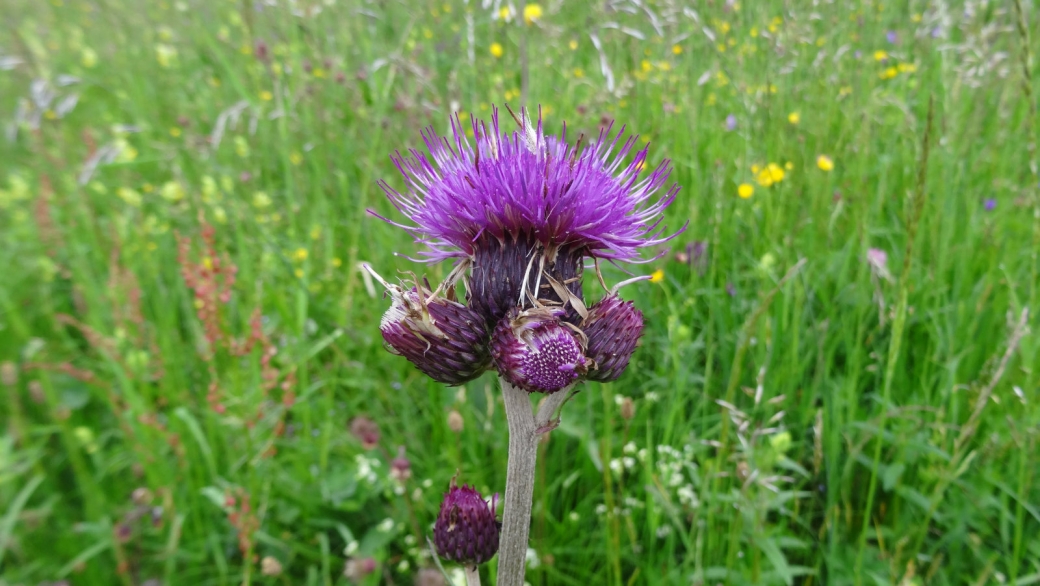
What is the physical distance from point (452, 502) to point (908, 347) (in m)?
2.05

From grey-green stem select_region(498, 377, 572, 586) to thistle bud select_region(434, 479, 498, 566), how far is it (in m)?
0.04

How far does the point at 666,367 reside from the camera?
2369mm

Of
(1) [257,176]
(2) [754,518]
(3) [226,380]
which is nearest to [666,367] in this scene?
(2) [754,518]

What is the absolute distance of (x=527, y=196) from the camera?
1.37m

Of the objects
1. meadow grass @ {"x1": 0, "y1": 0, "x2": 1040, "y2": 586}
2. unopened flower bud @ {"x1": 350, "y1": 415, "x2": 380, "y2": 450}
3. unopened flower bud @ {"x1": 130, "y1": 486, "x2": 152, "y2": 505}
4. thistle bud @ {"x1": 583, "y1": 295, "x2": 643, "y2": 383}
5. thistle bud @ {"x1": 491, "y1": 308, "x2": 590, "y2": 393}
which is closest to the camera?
thistle bud @ {"x1": 491, "y1": 308, "x2": 590, "y2": 393}

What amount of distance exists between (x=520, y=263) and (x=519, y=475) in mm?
464

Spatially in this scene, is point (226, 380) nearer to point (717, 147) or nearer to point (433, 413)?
point (433, 413)

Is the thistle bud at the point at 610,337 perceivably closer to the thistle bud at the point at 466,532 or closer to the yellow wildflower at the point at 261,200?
the thistle bud at the point at 466,532

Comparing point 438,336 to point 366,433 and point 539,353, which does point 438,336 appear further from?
point 366,433

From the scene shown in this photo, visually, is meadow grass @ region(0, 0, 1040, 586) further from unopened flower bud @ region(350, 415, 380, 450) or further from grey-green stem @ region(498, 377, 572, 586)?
grey-green stem @ region(498, 377, 572, 586)

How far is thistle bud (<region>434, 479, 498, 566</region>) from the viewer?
1346 mm

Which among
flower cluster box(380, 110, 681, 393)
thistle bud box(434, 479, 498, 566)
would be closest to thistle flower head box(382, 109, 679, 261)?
flower cluster box(380, 110, 681, 393)

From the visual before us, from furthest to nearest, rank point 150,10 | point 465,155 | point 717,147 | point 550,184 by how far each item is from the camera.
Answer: point 150,10
point 717,147
point 465,155
point 550,184

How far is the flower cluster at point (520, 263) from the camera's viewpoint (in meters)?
1.29
